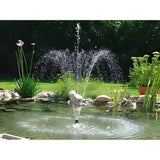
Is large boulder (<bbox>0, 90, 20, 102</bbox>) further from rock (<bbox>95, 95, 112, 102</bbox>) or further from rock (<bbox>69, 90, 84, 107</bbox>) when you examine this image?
rock (<bbox>95, 95, 112, 102</bbox>)

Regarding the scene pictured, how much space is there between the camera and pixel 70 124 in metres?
5.36

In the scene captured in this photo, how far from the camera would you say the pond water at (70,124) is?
4758mm

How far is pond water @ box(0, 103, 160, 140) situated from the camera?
15.6 ft

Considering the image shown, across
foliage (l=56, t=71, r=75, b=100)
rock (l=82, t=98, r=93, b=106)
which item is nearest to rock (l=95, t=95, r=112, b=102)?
rock (l=82, t=98, r=93, b=106)

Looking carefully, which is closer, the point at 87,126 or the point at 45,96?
the point at 87,126

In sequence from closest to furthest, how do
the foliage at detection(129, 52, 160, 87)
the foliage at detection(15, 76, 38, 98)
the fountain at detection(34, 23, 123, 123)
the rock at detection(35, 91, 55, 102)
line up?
the foliage at detection(129, 52, 160, 87) → the foliage at detection(15, 76, 38, 98) → the rock at detection(35, 91, 55, 102) → the fountain at detection(34, 23, 123, 123)

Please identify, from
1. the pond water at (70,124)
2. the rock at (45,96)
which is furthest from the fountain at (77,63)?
the pond water at (70,124)

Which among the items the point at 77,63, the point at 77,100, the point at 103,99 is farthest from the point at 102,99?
the point at 77,63

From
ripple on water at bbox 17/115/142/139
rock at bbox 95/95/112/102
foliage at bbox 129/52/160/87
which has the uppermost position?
foliage at bbox 129/52/160/87

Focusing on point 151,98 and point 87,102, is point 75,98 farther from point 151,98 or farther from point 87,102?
point 151,98

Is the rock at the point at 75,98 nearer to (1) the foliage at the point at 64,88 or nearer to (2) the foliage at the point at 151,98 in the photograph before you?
(1) the foliage at the point at 64,88

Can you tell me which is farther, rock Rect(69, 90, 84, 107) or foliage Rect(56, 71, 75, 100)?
foliage Rect(56, 71, 75, 100)
